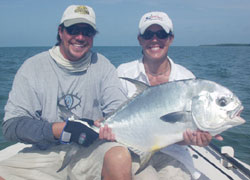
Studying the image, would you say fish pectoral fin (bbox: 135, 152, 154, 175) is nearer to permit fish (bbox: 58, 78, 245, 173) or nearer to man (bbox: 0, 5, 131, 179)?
permit fish (bbox: 58, 78, 245, 173)

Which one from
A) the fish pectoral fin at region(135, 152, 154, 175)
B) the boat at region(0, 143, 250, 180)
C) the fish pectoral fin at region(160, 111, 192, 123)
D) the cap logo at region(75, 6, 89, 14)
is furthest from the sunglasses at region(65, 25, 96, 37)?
the boat at region(0, 143, 250, 180)

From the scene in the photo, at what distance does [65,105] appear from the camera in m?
2.55

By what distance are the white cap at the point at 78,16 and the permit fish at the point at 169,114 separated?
31.3 inches

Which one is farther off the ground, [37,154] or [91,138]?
[91,138]

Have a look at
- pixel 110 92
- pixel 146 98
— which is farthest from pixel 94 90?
pixel 146 98

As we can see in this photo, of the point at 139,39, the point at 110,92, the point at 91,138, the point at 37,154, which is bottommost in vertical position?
the point at 37,154

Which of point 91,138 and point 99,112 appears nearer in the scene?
point 91,138

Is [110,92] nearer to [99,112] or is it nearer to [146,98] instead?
[99,112]

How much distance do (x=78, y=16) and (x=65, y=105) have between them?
33.4 inches

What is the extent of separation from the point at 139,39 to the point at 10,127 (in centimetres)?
173

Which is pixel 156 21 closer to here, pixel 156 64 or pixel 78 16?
pixel 156 64

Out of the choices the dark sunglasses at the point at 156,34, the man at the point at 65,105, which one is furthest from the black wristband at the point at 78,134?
the dark sunglasses at the point at 156,34

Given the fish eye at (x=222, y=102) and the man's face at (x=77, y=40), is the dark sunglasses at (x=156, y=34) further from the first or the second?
the fish eye at (x=222, y=102)

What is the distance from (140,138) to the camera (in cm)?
229
